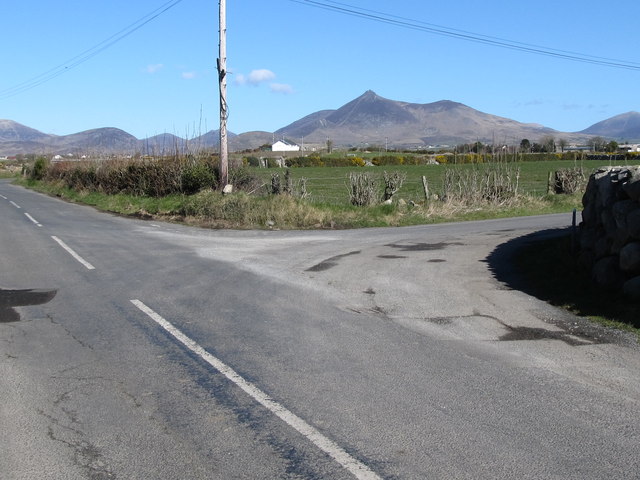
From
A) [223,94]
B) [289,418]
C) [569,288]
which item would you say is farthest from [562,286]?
[223,94]

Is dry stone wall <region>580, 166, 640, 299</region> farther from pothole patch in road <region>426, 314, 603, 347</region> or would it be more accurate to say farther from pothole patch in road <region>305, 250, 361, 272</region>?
pothole patch in road <region>305, 250, 361, 272</region>

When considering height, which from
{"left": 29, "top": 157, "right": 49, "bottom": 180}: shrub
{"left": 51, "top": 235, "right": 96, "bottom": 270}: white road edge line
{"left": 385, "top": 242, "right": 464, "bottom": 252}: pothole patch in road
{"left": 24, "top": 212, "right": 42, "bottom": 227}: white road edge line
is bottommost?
{"left": 24, "top": 212, "right": 42, "bottom": 227}: white road edge line

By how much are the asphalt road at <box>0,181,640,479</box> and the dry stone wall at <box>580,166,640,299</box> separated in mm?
1179

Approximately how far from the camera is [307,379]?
6.54 metres

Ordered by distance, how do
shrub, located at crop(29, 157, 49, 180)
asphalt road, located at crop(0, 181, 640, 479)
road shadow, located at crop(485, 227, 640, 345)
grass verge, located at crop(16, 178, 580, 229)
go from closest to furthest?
asphalt road, located at crop(0, 181, 640, 479)
road shadow, located at crop(485, 227, 640, 345)
grass verge, located at crop(16, 178, 580, 229)
shrub, located at crop(29, 157, 49, 180)

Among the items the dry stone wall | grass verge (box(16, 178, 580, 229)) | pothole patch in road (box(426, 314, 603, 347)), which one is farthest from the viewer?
grass verge (box(16, 178, 580, 229))

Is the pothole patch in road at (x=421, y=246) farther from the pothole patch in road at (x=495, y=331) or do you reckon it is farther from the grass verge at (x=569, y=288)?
the pothole patch in road at (x=495, y=331)

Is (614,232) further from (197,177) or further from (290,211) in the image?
(197,177)

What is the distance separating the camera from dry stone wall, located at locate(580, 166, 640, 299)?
9.68 meters

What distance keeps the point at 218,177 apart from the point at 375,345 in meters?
20.8

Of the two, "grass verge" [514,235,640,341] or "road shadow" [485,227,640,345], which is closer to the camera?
"road shadow" [485,227,640,345]

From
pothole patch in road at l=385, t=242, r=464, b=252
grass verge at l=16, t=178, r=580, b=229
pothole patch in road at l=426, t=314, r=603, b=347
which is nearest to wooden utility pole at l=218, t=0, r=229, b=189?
grass verge at l=16, t=178, r=580, b=229

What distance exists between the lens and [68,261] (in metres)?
14.6

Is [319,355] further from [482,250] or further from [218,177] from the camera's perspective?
[218,177]
